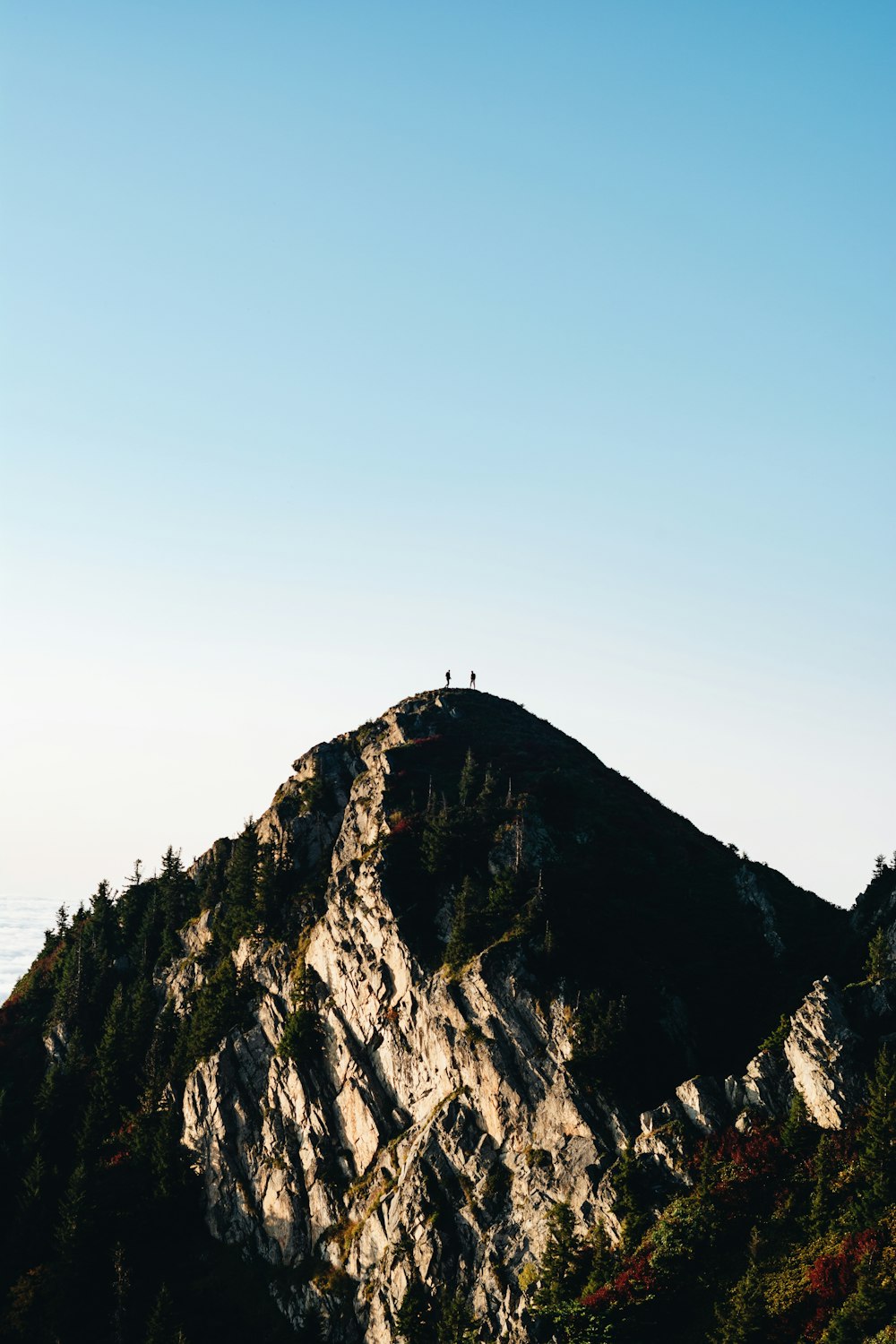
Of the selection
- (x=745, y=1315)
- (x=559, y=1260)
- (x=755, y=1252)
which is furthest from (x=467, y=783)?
(x=745, y=1315)

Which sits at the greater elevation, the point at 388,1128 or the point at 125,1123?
the point at 388,1128

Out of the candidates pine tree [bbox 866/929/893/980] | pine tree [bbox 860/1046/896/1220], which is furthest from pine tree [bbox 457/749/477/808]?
pine tree [bbox 860/1046/896/1220]

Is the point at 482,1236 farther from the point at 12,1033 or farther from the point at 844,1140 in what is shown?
the point at 12,1033

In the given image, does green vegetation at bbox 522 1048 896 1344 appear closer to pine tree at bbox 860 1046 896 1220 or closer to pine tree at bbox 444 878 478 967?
pine tree at bbox 860 1046 896 1220

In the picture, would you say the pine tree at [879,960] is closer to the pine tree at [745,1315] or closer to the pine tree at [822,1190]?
the pine tree at [822,1190]

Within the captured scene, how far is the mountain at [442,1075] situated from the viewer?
70.8 metres

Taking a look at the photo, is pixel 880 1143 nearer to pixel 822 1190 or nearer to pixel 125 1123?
pixel 822 1190

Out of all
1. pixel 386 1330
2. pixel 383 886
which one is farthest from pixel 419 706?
pixel 386 1330

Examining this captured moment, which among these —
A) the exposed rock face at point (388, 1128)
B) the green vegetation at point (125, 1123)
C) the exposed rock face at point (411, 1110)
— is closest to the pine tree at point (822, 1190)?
the exposed rock face at point (411, 1110)

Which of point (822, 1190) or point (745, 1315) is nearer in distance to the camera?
point (745, 1315)

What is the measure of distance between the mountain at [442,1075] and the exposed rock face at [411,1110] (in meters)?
0.23

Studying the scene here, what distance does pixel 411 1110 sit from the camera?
86.5m

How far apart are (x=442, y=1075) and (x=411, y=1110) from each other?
4852 millimetres

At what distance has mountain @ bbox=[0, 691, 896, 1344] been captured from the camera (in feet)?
232
